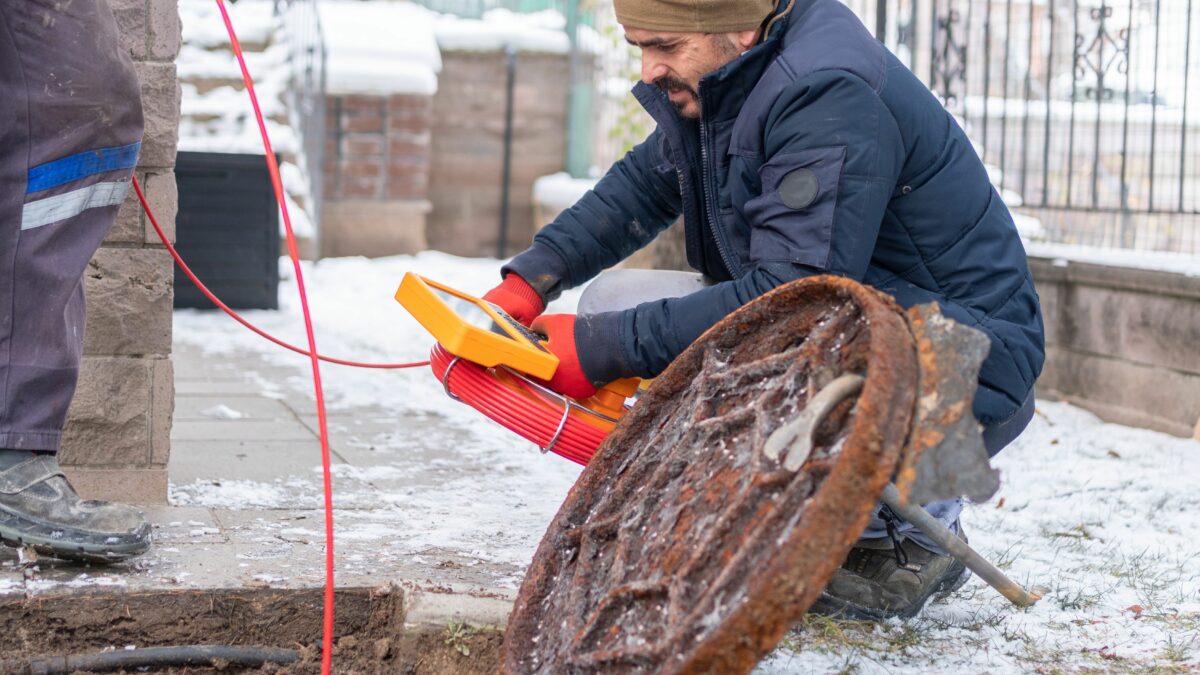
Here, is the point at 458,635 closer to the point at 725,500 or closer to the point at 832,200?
the point at 725,500

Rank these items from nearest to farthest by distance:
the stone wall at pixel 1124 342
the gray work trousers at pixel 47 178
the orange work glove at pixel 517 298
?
the gray work trousers at pixel 47 178 → the orange work glove at pixel 517 298 → the stone wall at pixel 1124 342

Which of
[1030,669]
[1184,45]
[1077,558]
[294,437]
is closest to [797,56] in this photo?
[1030,669]

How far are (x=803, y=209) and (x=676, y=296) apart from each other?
1.91 ft

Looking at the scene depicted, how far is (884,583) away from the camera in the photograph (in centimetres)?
254

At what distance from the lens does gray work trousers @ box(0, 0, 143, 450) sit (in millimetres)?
2244

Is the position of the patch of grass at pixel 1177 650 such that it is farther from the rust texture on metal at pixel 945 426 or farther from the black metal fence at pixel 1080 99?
the black metal fence at pixel 1080 99

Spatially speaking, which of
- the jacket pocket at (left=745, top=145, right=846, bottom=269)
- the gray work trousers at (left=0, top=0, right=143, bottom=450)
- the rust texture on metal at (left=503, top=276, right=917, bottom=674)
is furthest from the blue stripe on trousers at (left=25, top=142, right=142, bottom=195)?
the jacket pocket at (left=745, top=145, right=846, bottom=269)

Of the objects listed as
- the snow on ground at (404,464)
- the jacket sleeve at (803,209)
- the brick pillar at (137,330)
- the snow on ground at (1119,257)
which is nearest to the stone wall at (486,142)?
the snow on ground at (404,464)

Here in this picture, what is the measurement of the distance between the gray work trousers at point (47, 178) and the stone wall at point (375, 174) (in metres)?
6.98

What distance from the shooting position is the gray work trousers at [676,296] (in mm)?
2531

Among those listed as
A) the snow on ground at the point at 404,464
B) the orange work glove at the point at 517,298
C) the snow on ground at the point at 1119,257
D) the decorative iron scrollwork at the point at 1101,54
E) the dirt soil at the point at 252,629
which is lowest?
the snow on ground at the point at 404,464

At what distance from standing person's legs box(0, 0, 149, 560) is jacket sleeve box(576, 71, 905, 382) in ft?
3.14

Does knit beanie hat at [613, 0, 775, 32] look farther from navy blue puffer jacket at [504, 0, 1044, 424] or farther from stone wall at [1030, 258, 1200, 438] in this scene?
stone wall at [1030, 258, 1200, 438]

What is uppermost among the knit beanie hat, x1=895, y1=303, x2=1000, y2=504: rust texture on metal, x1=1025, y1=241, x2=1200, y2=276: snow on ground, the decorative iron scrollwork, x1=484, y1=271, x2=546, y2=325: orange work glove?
the knit beanie hat
